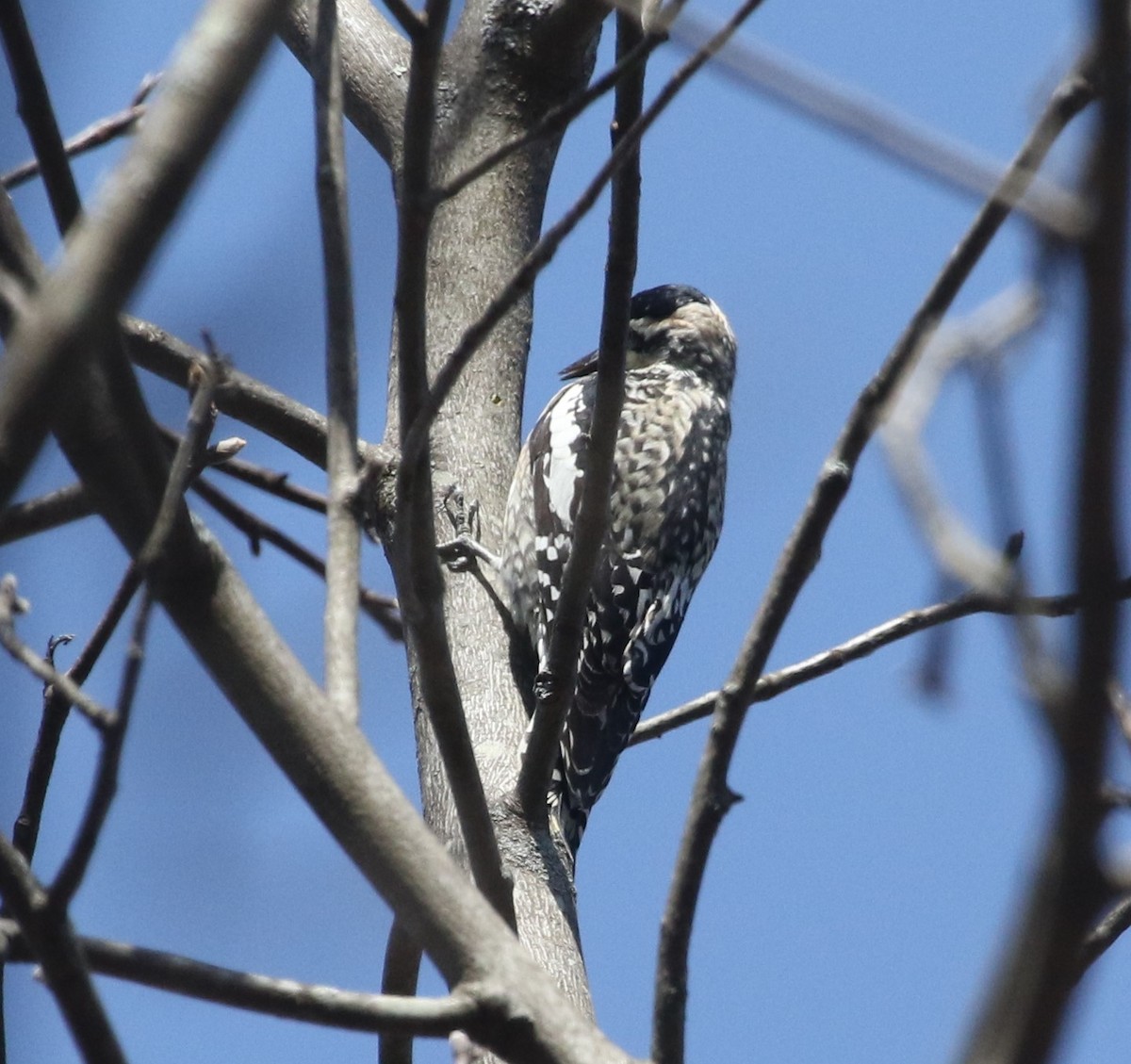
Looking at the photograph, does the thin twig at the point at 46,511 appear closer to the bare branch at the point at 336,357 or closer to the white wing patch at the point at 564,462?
the bare branch at the point at 336,357

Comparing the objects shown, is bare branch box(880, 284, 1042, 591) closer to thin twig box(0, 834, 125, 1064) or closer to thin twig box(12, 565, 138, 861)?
thin twig box(0, 834, 125, 1064)

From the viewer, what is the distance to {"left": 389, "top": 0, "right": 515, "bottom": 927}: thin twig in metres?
2.08

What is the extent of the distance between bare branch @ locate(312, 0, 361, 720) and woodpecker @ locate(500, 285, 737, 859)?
5.65 ft

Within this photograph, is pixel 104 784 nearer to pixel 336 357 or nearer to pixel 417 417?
pixel 417 417

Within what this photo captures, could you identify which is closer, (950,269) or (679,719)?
(950,269)

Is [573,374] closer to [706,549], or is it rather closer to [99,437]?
[706,549]

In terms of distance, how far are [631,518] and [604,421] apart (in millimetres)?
2575

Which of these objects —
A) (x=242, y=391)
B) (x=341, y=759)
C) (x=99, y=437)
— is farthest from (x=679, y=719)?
(x=99, y=437)

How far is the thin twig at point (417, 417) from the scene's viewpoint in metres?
2.08

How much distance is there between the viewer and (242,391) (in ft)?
11.5

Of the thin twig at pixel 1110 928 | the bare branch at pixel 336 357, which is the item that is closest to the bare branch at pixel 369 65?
the bare branch at pixel 336 357

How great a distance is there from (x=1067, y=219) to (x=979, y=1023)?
455 mm

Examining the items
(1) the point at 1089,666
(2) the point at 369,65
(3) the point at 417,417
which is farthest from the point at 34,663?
(2) the point at 369,65

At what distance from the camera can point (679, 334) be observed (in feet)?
20.1
